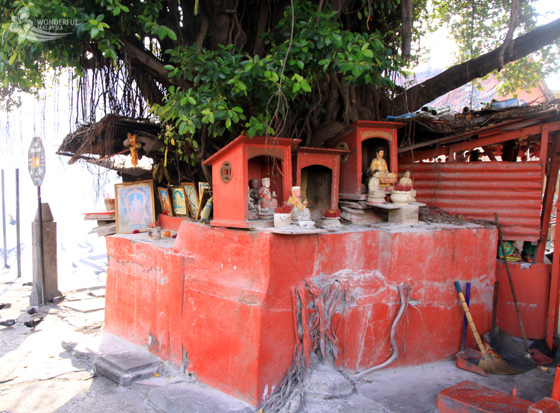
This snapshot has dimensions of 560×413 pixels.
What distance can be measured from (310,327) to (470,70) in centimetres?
525

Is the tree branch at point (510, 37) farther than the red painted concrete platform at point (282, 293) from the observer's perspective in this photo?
Yes

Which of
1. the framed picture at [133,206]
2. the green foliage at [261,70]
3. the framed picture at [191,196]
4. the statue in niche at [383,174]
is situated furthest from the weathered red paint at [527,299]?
the framed picture at [133,206]

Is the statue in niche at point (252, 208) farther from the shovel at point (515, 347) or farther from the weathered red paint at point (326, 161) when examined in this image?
the shovel at point (515, 347)

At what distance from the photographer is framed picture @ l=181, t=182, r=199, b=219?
21.6ft

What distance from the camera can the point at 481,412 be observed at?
12.5 ft

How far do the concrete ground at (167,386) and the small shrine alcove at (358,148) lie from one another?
104 inches

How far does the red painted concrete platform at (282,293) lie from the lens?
458cm

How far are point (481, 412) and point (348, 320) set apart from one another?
66.3 inches

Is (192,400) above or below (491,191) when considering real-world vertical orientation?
below

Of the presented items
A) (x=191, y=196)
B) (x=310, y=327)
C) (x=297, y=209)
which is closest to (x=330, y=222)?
(x=297, y=209)

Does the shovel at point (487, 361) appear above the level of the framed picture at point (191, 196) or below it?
below

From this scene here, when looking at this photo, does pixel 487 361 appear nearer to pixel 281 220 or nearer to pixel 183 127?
pixel 281 220

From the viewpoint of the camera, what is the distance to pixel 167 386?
5113 mm

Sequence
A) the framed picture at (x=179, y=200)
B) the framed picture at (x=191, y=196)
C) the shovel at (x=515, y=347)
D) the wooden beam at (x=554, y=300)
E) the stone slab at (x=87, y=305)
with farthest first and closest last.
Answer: the stone slab at (x=87, y=305) → the framed picture at (x=179, y=200) → the framed picture at (x=191, y=196) → the wooden beam at (x=554, y=300) → the shovel at (x=515, y=347)
